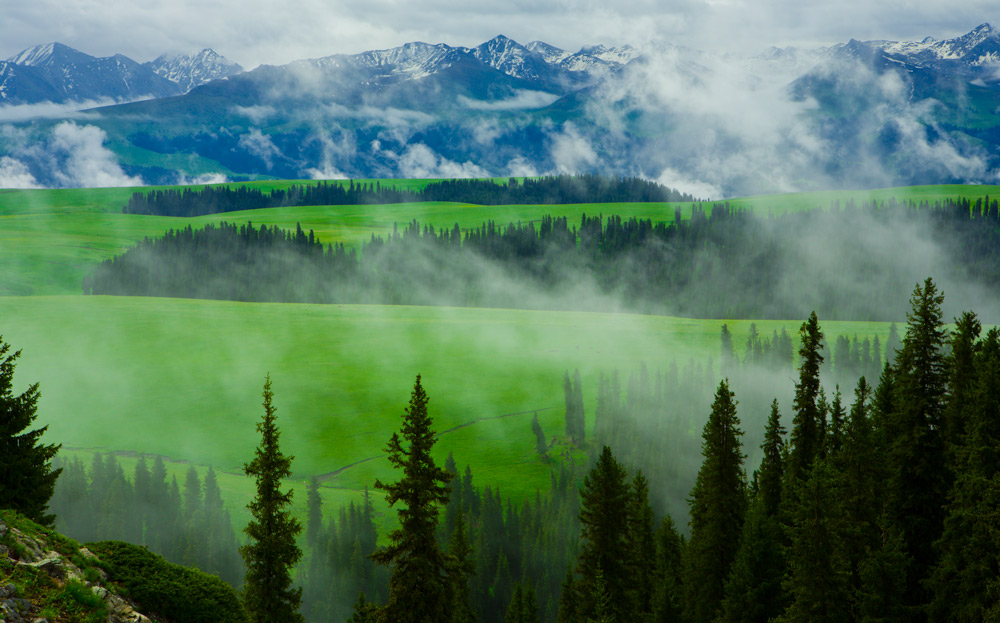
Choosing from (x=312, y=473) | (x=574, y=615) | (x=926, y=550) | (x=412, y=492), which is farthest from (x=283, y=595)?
(x=312, y=473)

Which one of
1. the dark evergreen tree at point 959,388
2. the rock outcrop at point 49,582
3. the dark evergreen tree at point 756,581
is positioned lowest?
the dark evergreen tree at point 756,581

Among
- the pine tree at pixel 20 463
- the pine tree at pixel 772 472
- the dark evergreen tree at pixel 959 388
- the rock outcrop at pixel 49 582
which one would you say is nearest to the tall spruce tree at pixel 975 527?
the dark evergreen tree at pixel 959 388

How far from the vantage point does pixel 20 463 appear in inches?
1382

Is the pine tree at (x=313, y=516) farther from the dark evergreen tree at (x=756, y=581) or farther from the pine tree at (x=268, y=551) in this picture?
the dark evergreen tree at (x=756, y=581)

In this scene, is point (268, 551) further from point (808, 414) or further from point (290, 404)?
point (290, 404)

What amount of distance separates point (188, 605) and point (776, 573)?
102 feet

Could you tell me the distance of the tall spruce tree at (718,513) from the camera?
46969 millimetres

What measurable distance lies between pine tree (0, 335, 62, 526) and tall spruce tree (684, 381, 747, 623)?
121ft

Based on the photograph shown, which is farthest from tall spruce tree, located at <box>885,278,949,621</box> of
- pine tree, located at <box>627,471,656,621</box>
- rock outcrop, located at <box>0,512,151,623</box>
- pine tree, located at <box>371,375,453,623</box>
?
rock outcrop, located at <box>0,512,151,623</box>

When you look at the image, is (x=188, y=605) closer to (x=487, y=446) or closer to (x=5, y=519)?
(x=5, y=519)

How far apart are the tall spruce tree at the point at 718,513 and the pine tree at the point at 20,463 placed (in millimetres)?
36869

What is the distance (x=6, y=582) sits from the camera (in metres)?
23.5

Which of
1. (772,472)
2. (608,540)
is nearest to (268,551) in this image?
(608,540)

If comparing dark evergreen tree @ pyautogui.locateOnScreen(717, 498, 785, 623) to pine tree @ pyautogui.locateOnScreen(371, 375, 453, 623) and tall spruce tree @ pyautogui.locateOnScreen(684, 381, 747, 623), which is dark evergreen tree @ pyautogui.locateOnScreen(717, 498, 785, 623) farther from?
pine tree @ pyautogui.locateOnScreen(371, 375, 453, 623)
